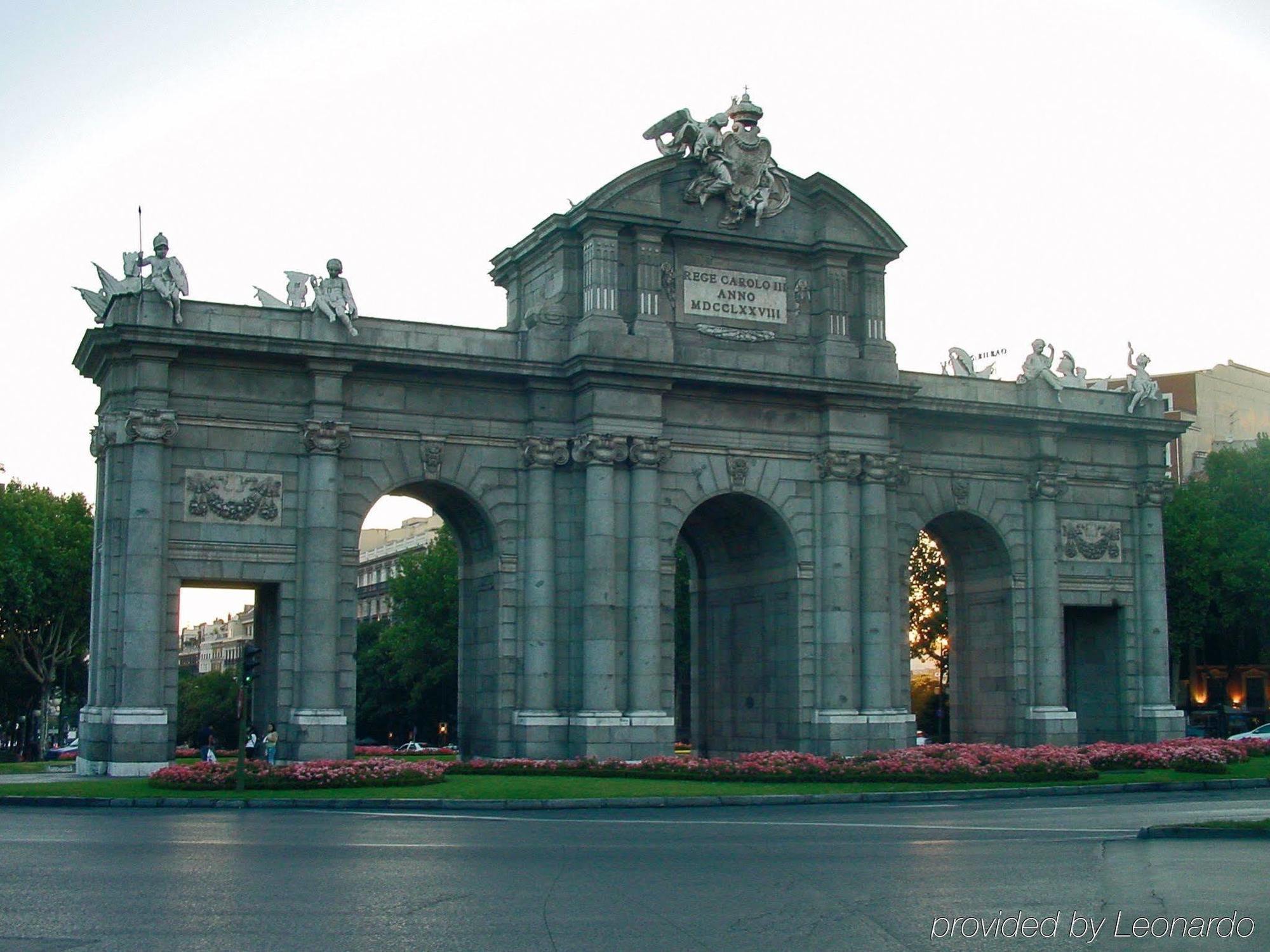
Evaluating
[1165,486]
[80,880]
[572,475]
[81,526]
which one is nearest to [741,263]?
[572,475]

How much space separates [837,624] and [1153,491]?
49.9 feet

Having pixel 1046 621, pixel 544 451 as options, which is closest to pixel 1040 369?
pixel 1046 621

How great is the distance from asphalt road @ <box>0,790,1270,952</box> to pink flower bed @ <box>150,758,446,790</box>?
7074mm

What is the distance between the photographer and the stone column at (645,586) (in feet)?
150

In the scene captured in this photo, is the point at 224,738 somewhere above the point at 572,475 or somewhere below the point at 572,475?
below

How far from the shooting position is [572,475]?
154 feet

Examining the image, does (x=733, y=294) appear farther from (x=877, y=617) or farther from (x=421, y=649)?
(x=421, y=649)

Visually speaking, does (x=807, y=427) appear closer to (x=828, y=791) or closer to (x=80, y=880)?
(x=828, y=791)

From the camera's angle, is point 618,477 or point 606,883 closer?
point 606,883

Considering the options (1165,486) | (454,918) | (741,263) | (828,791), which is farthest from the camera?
(1165,486)

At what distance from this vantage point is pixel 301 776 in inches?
1409

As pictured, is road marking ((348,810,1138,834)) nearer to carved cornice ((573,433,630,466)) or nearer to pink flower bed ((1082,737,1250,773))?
carved cornice ((573,433,630,466))

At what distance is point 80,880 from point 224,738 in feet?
370

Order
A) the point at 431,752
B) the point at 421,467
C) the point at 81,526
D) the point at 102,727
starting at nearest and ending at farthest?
the point at 102,727
the point at 421,467
the point at 431,752
the point at 81,526
